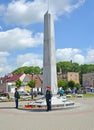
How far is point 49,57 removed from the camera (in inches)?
1043

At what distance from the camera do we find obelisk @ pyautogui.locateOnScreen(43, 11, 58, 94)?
26.4 m

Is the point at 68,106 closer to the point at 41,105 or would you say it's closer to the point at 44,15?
the point at 41,105

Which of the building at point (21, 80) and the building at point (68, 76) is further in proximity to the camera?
the building at point (68, 76)

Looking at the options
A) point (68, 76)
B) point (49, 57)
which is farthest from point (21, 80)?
point (49, 57)

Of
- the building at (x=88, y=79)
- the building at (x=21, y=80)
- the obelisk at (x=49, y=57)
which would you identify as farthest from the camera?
the building at (x=88, y=79)

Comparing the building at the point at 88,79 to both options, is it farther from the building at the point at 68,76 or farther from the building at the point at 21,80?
the building at the point at 21,80

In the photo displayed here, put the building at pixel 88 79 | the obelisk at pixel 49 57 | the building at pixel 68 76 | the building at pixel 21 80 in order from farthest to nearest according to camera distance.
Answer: the building at pixel 88 79
the building at pixel 68 76
the building at pixel 21 80
the obelisk at pixel 49 57

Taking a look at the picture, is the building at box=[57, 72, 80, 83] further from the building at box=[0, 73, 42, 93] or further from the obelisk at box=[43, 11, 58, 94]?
the obelisk at box=[43, 11, 58, 94]

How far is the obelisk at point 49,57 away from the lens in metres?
26.4

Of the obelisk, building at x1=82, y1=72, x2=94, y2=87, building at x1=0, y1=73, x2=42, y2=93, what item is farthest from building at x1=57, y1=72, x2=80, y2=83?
the obelisk

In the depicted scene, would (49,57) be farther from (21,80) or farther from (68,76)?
(68,76)

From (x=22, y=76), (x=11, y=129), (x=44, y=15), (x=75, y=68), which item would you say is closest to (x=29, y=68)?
(x=75, y=68)

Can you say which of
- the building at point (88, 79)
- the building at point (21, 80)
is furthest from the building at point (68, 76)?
the building at point (21, 80)

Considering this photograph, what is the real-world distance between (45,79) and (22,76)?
8518 centimetres
